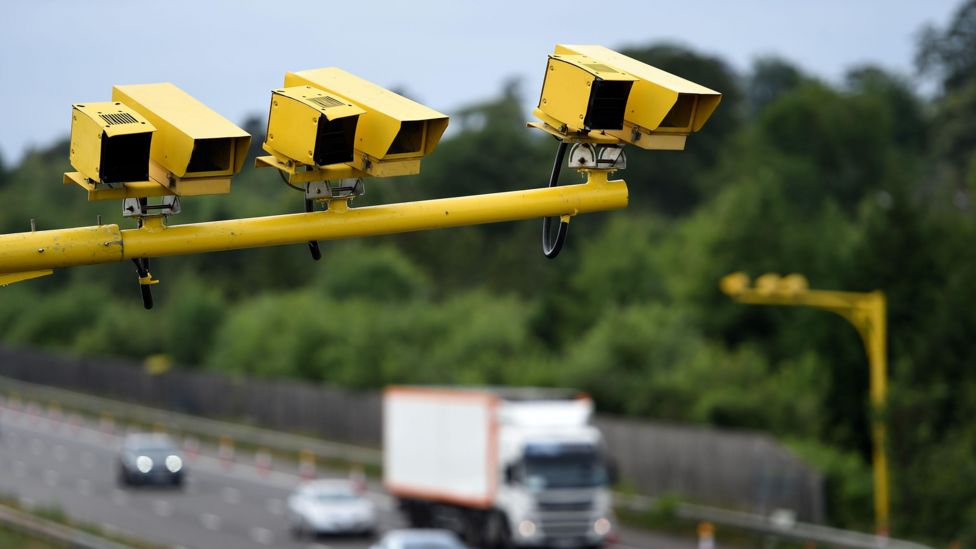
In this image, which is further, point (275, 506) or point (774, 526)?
point (275, 506)

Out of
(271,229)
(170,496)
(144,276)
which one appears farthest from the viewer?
(170,496)

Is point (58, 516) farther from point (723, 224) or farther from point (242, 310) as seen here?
point (242, 310)

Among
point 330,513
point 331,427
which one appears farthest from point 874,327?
point 331,427

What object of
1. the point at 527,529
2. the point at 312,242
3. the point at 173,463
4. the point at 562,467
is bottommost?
the point at 173,463

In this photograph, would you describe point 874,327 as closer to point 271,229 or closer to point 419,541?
point 419,541

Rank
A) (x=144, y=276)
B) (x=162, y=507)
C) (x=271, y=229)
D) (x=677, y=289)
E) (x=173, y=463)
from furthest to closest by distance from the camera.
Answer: (x=677, y=289)
(x=173, y=463)
(x=162, y=507)
(x=144, y=276)
(x=271, y=229)

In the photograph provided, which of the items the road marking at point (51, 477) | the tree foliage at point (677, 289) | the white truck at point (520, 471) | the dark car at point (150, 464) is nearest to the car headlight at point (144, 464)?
the dark car at point (150, 464)

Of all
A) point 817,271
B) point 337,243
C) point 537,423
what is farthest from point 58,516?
point 337,243

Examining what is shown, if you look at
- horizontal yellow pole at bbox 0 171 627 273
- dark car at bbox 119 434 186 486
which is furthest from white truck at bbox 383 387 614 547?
horizontal yellow pole at bbox 0 171 627 273

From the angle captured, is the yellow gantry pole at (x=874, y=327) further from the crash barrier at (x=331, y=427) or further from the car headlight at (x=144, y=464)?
the car headlight at (x=144, y=464)
